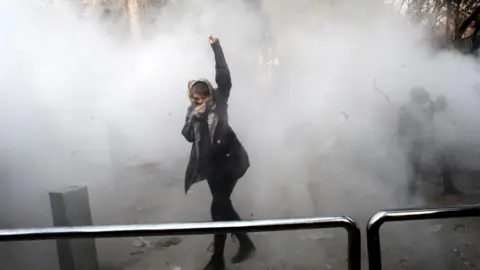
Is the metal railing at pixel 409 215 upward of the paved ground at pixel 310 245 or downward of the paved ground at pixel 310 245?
upward

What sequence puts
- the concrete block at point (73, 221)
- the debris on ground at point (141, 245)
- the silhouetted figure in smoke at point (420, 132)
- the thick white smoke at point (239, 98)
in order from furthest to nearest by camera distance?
1. the silhouetted figure in smoke at point (420, 132)
2. the thick white smoke at point (239, 98)
3. the debris on ground at point (141, 245)
4. the concrete block at point (73, 221)

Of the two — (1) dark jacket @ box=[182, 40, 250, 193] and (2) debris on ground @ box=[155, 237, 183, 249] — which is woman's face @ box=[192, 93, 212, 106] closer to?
(1) dark jacket @ box=[182, 40, 250, 193]

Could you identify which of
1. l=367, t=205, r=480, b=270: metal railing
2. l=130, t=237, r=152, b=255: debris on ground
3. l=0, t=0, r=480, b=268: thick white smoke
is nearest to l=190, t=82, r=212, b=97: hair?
l=0, t=0, r=480, b=268: thick white smoke

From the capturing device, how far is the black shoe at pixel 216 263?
272cm

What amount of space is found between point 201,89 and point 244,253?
114 cm

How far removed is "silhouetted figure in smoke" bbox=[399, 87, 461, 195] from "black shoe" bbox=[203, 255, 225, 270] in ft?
5.42

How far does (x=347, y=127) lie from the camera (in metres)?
3.26

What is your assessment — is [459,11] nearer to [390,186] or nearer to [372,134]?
[372,134]

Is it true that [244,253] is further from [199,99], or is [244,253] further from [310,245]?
[199,99]

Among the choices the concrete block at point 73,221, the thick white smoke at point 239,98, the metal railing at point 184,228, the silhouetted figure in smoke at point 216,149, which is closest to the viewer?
the metal railing at point 184,228

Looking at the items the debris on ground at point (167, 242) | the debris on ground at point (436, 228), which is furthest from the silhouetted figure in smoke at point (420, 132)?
the debris on ground at point (167, 242)

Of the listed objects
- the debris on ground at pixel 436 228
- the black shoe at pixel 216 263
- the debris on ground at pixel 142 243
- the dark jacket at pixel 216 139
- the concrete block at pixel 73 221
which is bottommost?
the debris on ground at pixel 436 228

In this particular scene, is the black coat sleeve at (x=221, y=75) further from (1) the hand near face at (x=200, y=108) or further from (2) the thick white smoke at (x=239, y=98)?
(2) the thick white smoke at (x=239, y=98)

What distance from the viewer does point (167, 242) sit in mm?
2969
